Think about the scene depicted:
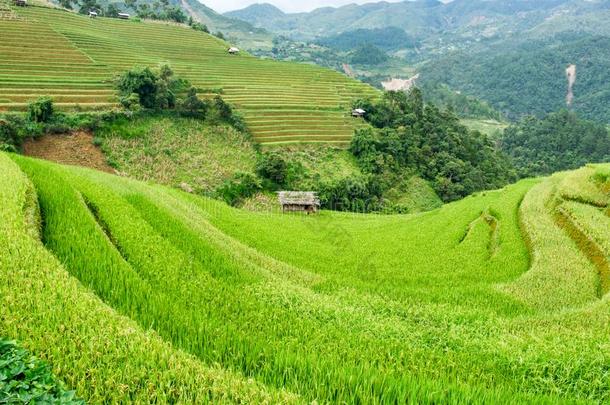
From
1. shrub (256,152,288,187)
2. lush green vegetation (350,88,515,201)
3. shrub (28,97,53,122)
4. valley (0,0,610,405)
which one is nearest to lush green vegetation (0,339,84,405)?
valley (0,0,610,405)

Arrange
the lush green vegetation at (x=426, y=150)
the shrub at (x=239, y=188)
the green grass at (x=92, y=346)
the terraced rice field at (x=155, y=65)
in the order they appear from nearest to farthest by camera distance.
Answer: the green grass at (x=92, y=346)
the shrub at (x=239, y=188)
the terraced rice field at (x=155, y=65)
the lush green vegetation at (x=426, y=150)

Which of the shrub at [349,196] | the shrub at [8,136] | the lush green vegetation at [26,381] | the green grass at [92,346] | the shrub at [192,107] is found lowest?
the shrub at [349,196]

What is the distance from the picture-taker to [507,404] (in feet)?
13.7

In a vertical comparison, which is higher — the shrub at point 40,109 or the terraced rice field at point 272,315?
the shrub at point 40,109

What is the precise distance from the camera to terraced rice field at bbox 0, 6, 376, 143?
44.0 meters

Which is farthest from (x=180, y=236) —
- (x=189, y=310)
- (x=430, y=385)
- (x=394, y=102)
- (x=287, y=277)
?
(x=394, y=102)

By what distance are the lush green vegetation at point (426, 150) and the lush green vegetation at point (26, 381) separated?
39.8 metres

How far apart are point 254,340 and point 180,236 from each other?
559 cm

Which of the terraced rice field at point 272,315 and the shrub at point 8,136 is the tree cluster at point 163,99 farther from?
A: the terraced rice field at point 272,315

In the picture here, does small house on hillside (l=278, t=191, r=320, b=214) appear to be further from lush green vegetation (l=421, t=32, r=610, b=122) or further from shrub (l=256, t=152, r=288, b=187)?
lush green vegetation (l=421, t=32, r=610, b=122)

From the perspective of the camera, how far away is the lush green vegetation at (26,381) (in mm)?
2918

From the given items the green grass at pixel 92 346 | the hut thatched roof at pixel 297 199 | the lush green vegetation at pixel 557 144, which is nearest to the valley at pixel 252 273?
the green grass at pixel 92 346

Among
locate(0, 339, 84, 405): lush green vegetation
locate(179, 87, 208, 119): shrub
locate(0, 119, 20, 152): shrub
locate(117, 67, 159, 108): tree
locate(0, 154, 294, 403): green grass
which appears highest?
locate(117, 67, 159, 108): tree

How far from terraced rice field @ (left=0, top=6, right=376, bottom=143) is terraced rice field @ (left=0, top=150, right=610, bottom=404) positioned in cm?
3602
